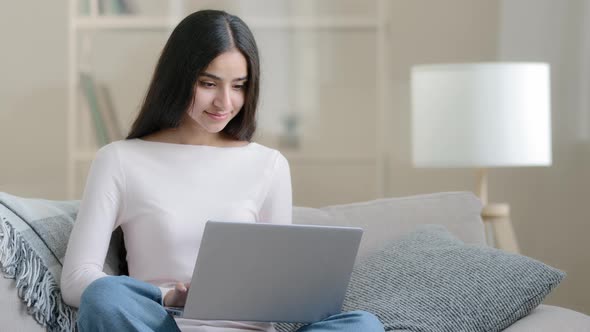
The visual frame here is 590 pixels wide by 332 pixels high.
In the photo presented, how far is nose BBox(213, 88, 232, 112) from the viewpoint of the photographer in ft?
6.05

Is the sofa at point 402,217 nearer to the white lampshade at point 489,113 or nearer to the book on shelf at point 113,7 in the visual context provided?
the white lampshade at point 489,113

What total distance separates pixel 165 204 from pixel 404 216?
24.8 inches

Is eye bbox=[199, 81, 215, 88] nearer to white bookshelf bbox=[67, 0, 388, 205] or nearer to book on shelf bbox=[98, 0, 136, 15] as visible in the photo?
white bookshelf bbox=[67, 0, 388, 205]

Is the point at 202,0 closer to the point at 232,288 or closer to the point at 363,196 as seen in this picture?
the point at 363,196

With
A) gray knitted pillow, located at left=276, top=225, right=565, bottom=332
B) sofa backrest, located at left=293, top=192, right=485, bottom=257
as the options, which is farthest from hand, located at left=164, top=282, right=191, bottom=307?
sofa backrest, located at left=293, top=192, right=485, bottom=257

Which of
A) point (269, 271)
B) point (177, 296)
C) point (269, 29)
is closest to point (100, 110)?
point (269, 29)

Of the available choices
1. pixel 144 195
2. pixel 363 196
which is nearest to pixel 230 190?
pixel 144 195

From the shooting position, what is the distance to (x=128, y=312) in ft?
4.76

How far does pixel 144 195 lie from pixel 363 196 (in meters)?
1.89

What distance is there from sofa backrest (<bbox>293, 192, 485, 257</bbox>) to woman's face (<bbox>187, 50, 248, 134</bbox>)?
412 mm

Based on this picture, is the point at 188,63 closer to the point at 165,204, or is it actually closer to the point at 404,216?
the point at 165,204

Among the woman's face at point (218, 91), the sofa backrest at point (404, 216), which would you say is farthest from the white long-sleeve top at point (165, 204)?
the sofa backrest at point (404, 216)

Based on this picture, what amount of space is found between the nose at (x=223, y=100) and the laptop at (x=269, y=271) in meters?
0.45

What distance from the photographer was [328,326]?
158cm
